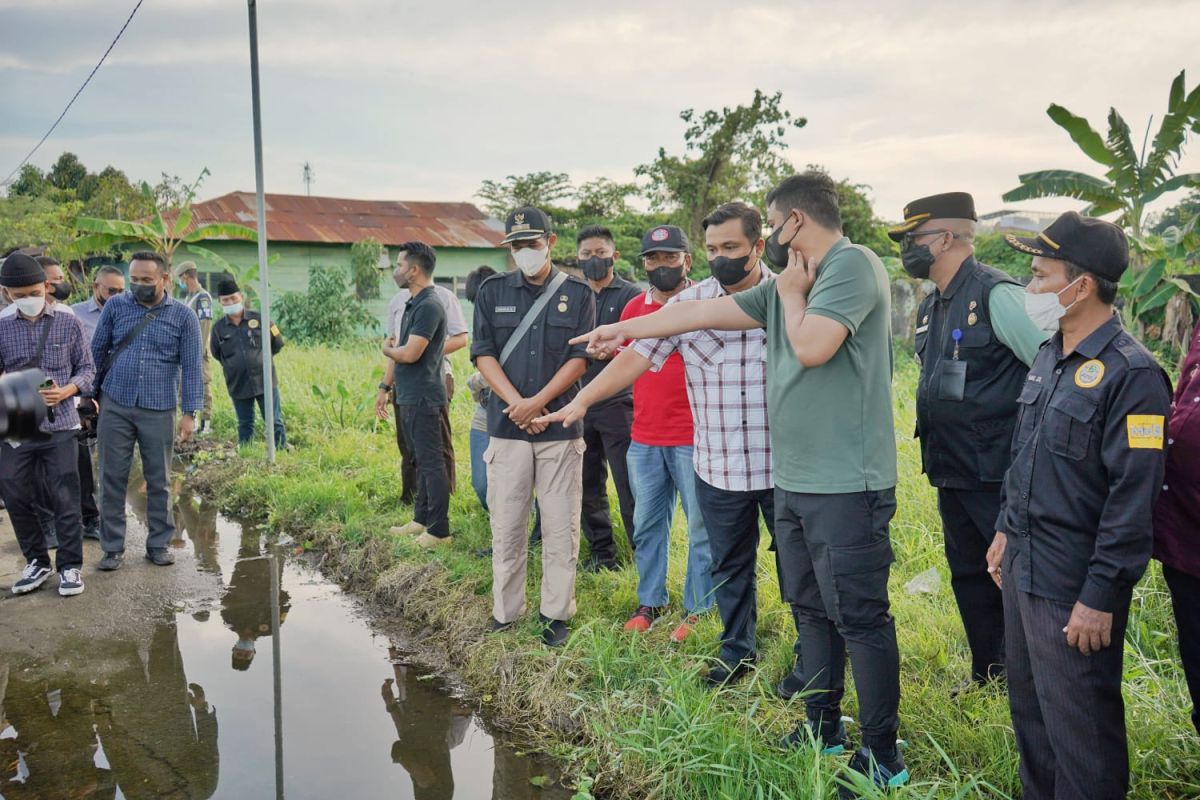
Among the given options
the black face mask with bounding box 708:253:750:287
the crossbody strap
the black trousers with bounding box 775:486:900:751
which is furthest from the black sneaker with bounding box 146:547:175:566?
the black trousers with bounding box 775:486:900:751

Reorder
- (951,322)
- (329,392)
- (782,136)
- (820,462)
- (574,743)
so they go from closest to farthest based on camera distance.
→ (820,462) < (951,322) < (574,743) < (329,392) < (782,136)

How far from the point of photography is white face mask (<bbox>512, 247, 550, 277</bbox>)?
4.27 metres

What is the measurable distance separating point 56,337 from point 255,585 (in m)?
1.99

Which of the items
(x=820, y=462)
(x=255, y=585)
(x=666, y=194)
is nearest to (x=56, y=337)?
(x=255, y=585)

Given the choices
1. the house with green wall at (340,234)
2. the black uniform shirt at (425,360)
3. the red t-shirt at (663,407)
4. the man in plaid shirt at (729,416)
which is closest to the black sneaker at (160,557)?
the black uniform shirt at (425,360)

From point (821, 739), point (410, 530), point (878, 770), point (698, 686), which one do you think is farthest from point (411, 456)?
point (878, 770)

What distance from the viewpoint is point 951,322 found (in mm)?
3252

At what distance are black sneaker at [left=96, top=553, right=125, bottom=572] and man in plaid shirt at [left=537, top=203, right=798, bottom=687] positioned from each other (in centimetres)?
385

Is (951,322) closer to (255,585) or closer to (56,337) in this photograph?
(255,585)

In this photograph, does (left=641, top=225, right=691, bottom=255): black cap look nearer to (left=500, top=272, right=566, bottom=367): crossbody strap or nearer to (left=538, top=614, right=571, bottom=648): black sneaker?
(left=500, top=272, right=566, bottom=367): crossbody strap

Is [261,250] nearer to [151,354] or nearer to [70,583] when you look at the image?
[151,354]

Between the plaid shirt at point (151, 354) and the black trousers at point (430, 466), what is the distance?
1440 mm

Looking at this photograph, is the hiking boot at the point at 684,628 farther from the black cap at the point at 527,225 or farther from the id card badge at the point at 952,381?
the black cap at the point at 527,225

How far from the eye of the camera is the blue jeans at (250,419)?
344 inches
